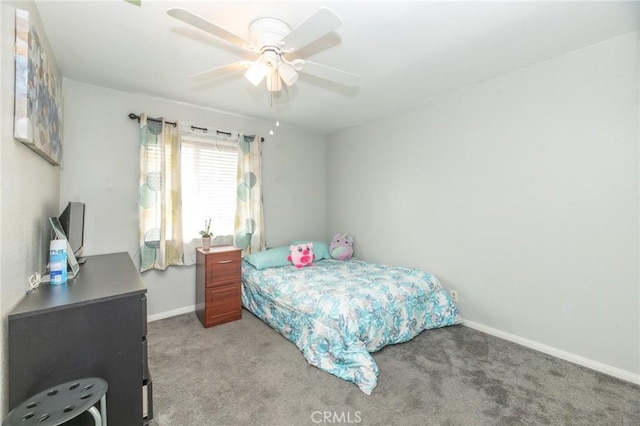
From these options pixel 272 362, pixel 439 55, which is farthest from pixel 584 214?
pixel 272 362

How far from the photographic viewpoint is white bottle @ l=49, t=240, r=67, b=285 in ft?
4.95

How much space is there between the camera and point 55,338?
3.92 ft

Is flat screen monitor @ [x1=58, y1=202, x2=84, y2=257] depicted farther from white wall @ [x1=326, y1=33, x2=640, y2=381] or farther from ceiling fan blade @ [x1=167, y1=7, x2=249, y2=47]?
white wall @ [x1=326, y1=33, x2=640, y2=381]

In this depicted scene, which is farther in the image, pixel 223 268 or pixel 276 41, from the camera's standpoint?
pixel 223 268

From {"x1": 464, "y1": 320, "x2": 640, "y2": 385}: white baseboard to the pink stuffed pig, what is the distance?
186 cm

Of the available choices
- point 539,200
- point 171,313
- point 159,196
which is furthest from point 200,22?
point 171,313

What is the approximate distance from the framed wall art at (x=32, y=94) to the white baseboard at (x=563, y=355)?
11.8 ft

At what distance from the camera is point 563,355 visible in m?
2.25

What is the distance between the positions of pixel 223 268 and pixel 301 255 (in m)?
0.91

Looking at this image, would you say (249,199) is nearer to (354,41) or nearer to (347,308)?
(347,308)

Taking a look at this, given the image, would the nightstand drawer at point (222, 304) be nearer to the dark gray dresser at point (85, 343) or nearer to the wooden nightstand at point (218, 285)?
the wooden nightstand at point (218, 285)

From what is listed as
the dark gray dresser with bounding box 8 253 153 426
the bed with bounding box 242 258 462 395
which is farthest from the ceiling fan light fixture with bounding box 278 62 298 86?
the bed with bounding box 242 258 462 395

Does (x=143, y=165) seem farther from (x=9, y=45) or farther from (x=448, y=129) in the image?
(x=448, y=129)

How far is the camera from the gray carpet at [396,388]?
1648 millimetres
